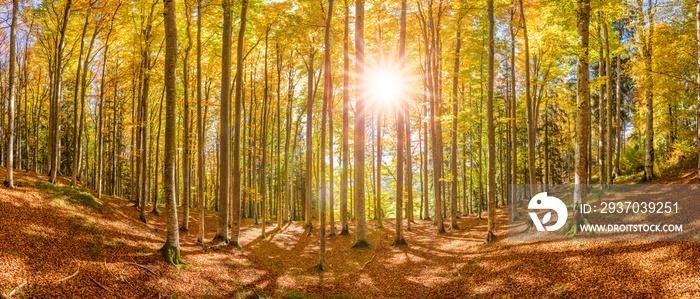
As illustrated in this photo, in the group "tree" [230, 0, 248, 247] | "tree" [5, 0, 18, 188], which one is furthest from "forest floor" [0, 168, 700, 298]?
"tree" [230, 0, 248, 247]

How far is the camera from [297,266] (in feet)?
37.7

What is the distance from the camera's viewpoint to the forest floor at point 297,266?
5.46m

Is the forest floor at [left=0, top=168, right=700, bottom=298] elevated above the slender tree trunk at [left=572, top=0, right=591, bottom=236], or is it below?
Result: below

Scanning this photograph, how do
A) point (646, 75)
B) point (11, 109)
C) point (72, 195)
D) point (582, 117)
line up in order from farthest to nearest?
point (646, 75) → point (72, 195) → point (11, 109) → point (582, 117)

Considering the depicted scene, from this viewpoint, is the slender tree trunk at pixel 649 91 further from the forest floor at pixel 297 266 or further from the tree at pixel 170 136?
the tree at pixel 170 136

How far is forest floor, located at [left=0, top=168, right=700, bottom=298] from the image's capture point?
5461 mm

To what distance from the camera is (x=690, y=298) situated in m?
4.61

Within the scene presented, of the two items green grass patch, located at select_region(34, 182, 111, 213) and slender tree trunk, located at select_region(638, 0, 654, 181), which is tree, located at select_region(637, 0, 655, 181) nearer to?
slender tree trunk, located at select_region(638, 0, 654, 181)

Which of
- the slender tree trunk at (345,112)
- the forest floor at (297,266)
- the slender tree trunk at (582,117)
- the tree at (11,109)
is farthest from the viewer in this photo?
the slender tree trunk at (345,112)

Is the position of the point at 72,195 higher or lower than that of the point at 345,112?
lower

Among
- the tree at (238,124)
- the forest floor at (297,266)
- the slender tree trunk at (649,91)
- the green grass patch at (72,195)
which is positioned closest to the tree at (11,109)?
the forest floor at (297,266)

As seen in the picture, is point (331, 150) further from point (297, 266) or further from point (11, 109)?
point (11, 109)

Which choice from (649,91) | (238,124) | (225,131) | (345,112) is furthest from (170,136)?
(649,91)

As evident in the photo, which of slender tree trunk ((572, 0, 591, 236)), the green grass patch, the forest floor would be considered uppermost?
slender tree trunk ((572, 0, 591, 236))
